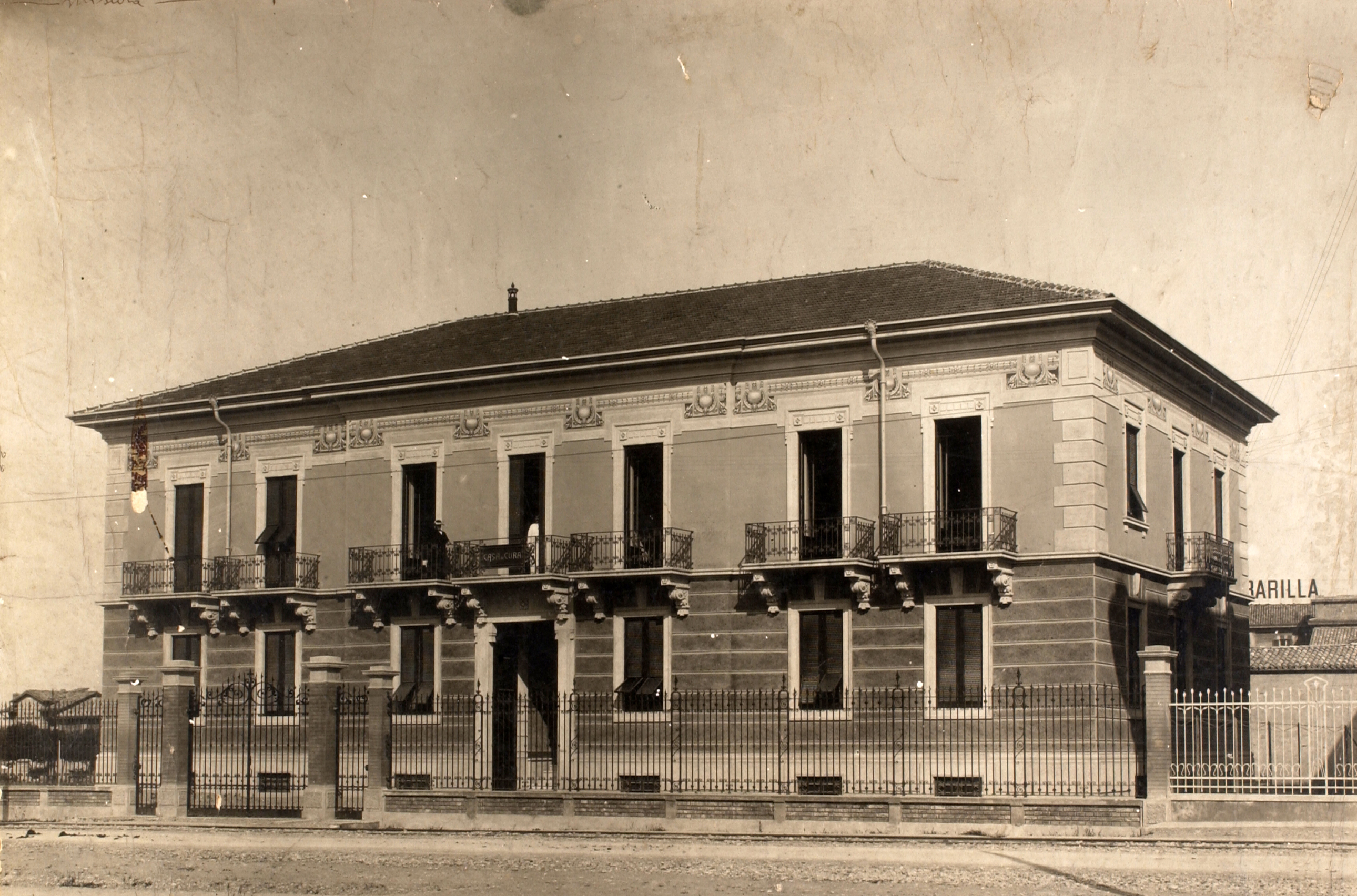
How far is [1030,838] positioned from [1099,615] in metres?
6.36

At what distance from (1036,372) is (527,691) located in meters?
11.1

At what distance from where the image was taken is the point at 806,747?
26.1m

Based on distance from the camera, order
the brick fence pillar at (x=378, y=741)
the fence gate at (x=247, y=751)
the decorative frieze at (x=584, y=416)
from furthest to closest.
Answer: the decorative frieze at (x=584, y=416)
the fence gate at (x=247, y=751)
the brick fence pillar at (x=378, y=741)

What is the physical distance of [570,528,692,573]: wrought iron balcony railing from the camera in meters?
28.0

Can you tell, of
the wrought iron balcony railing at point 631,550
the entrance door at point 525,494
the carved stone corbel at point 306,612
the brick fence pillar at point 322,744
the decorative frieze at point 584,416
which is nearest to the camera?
the brick fence pillar at point 322,744

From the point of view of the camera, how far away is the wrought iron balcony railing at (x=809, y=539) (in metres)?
26.5

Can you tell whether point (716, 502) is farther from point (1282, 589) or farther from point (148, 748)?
point (1282, 589)

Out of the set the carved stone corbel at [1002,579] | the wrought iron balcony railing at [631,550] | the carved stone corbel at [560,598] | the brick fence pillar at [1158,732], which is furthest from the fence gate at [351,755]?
the brick fence pillar at [1158,732]

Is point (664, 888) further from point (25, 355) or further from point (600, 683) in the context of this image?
point (600, 683)

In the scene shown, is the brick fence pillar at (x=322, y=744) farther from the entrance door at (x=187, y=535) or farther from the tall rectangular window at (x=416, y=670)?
the entrance door at (x=187, y=535)

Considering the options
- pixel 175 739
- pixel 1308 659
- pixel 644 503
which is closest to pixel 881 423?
pixel 644 503

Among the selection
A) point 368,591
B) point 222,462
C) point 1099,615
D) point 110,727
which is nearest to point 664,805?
point 1099,615

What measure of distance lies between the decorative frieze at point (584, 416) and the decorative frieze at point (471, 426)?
1813 millimetres

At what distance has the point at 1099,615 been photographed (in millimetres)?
25062
